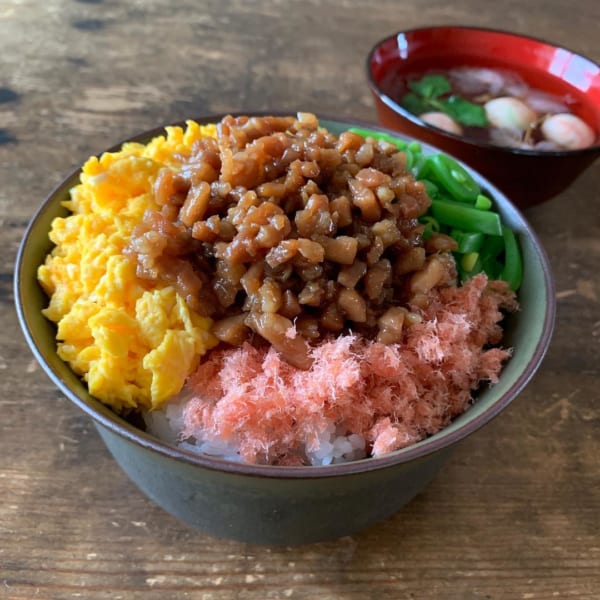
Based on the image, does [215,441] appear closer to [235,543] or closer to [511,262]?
[235,543]

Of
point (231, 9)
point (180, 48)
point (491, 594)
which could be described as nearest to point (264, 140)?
point (491, 594)

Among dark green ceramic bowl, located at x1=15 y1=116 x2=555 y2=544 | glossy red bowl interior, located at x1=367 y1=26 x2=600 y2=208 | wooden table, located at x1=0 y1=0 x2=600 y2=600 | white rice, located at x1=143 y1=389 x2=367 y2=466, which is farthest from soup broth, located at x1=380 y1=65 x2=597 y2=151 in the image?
white rice, located at x1=143 y1=389 x2=367 y2=466

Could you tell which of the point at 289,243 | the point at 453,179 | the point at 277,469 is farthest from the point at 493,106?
the point at 277,469

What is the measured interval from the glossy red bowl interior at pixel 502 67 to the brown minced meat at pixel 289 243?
0.82m

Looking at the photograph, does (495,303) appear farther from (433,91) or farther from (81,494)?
(433,91)

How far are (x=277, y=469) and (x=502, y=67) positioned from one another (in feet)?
8.18

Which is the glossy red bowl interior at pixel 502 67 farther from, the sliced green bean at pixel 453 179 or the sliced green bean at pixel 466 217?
the sliced green bean at pixel 466 217

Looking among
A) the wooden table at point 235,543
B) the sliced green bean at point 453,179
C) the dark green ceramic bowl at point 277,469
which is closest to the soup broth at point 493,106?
the wooden table at point 235,543

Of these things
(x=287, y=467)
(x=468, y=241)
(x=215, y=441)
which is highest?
(x=468, y=241)

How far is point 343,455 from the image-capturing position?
150 centimetres

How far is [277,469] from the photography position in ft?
4.12

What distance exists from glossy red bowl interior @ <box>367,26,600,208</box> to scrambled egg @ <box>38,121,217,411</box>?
1.18 metres

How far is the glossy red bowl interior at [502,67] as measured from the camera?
2341mm

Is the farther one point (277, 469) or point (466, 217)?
point (466, 217)
